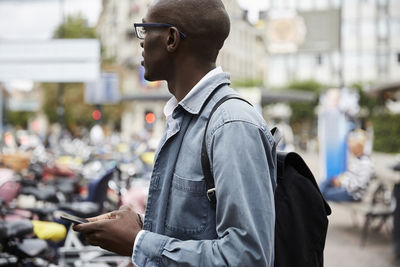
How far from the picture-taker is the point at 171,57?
1695mm

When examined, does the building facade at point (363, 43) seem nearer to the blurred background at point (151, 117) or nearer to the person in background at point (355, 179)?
the blurred background at point (151, 117)

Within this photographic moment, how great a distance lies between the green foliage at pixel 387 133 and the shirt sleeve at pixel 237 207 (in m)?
19.4

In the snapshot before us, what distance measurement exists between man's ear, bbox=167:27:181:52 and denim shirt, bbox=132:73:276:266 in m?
0.15

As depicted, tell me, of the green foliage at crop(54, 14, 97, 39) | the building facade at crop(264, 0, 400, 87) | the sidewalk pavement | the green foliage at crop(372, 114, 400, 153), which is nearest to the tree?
the green foliage at crop(54, 14, 97, 39)

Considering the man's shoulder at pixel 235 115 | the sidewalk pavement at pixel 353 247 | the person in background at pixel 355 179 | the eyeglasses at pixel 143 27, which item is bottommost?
the sidewalk pavement at pixel 353 247

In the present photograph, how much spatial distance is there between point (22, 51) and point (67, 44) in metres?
1.44

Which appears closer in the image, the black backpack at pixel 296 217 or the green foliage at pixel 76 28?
the black backpack at pixel 296 217

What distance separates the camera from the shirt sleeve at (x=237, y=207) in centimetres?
140

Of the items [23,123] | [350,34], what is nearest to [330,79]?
[350,34]

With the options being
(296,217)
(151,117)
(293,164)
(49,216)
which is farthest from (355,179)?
(151,117)

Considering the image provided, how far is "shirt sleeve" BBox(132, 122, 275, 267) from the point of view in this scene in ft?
4.58

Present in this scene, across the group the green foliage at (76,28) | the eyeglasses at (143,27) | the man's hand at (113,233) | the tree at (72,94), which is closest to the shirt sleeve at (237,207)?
the man's hand at (113,233)

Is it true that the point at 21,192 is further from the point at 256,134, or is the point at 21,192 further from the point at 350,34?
the point at 350,34

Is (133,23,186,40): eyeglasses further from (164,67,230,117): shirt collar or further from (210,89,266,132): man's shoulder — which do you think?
(210,89,266,132): man's shoulder
